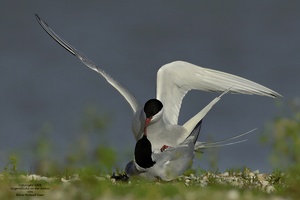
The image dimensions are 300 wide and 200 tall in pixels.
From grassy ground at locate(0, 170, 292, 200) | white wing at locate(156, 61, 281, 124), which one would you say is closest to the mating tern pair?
white wing at locate(156, 61, 281, 124)

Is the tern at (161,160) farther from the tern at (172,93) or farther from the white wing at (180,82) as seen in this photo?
the white wing at (180,82)

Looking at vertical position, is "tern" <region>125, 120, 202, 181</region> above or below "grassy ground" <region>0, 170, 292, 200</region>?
above

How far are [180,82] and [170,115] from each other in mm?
584

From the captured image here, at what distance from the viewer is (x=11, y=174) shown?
9.07 metres

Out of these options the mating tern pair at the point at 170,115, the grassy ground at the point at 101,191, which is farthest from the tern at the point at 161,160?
the grassy ground at the point at 101,191

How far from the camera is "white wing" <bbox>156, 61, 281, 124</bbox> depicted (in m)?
11.7

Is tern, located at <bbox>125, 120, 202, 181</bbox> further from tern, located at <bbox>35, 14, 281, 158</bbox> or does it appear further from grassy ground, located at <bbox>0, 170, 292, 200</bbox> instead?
grassy ground, located at <bbox>0, 170, 292, 200</bbox>

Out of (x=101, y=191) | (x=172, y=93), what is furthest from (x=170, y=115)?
(x=101, y=191)

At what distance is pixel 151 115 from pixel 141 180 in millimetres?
985

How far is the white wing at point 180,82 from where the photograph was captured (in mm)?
11672

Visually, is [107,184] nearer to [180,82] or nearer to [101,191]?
[101,191]

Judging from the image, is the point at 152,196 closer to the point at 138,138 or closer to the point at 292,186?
the point at 292,186

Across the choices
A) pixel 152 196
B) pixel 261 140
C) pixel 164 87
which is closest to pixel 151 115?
pixel 164 87

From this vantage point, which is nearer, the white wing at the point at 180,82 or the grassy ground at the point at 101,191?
the grassy ground at the point at 101,191
